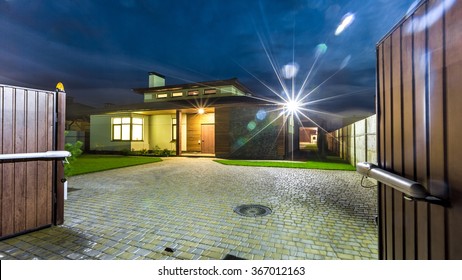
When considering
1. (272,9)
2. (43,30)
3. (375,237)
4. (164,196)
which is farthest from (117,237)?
(43,30)

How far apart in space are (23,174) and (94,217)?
136 centimetres

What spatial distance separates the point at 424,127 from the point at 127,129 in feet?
62.1

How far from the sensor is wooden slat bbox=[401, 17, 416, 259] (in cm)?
149

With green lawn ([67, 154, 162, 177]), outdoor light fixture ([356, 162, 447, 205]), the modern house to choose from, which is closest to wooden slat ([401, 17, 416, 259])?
outdoor light fixture ([356, 162, 447, 205])

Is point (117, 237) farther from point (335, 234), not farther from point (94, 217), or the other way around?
point (335, 234)

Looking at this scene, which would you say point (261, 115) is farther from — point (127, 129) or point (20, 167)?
point (20, 167)

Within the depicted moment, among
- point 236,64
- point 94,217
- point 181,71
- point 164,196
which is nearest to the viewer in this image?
point 94,217

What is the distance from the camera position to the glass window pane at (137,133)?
17.2 meters

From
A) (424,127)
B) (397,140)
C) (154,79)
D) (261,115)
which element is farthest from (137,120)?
(424,127)

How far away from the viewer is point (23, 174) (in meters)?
3.11

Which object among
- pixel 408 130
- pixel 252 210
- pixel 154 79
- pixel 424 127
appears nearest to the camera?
pixel 424 127

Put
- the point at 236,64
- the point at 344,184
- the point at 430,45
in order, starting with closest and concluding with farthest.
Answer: the point at 430,45 → the point at 344,184 → the point at 236,64

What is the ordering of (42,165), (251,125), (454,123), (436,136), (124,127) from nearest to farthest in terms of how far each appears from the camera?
(454,123)
(436,136)
(42,165)
(251,125)
(124,127)

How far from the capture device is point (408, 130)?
1.54m
